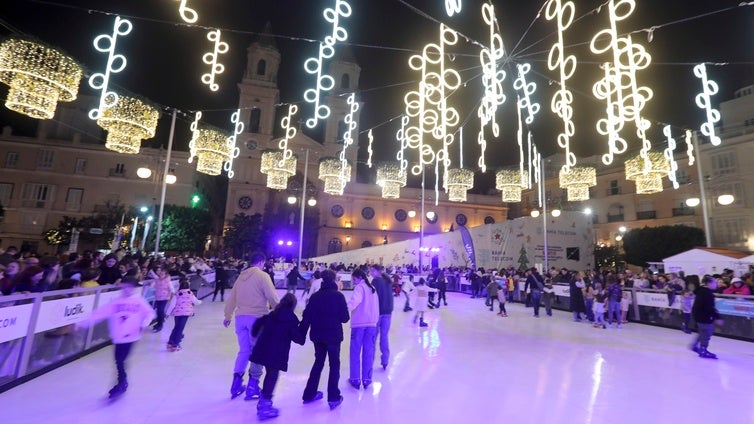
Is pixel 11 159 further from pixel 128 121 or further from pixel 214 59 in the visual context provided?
pixel 214 59

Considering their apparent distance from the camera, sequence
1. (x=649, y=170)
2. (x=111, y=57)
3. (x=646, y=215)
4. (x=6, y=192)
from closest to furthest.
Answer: (x=111, y=57) < (x=649, y=170) < (x=646, y=215) < (x=6, y=192)

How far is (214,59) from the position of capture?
7.69 m

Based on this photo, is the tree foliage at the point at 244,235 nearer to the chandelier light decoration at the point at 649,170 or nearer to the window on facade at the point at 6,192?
the window on facade at the point at 6,192

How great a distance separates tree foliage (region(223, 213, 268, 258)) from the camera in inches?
1193

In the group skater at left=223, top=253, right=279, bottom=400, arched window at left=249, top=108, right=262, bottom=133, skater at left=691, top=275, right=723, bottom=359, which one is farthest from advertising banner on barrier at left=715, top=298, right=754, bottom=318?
arched window at left=249, top=108, right=262, bottom=133

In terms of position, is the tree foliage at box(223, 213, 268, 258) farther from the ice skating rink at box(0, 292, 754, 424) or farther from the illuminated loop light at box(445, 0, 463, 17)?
the illuminated loop light at box(445, 0, 463, 17)

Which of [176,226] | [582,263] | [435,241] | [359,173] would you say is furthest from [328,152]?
[582,263]

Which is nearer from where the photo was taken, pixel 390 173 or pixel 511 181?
pixel 511 181

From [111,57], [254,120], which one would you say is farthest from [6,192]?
[111,57]

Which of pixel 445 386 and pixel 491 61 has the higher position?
pixel 491 61

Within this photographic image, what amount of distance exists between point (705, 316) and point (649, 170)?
5270 millimetres

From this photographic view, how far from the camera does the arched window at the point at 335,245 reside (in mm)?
36969

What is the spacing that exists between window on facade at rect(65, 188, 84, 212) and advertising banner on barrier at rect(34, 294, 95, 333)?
3285 centimetres

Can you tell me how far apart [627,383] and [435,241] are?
18048mm
